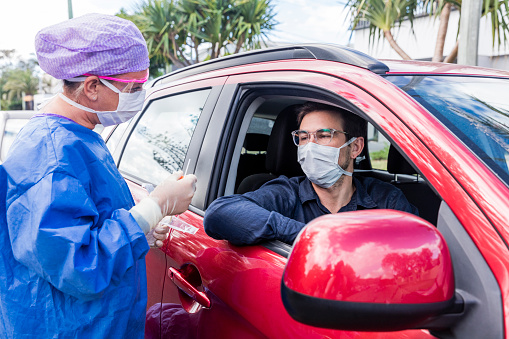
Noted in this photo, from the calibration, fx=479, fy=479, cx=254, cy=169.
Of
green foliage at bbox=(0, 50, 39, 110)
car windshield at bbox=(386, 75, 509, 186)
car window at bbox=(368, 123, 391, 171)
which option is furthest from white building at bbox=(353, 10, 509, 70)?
green foliage at bbox=(0, 50, 39, 110)

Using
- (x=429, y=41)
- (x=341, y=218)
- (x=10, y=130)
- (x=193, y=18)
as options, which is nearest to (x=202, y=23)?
(x=193, y=18)

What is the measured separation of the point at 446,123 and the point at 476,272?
1.35ft

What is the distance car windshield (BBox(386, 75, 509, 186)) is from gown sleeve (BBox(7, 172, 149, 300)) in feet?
2.97

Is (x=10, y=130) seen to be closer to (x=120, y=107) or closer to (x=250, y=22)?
(x=120, y=107)

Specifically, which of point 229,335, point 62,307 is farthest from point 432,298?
point 62,307

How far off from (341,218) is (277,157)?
156 cm

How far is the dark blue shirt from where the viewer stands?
161 centimetres

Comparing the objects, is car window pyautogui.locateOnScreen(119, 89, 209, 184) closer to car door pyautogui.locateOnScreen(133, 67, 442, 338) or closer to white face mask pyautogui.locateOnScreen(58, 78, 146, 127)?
car door pyautogui.locateOnScreen(133, 67, 442, 338)

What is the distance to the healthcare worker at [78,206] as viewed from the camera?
Result: 1.28 meters

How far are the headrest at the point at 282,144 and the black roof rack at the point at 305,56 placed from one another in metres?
0.44

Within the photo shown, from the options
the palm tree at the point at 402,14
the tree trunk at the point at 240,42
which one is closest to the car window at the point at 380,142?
the palm tree at the point at 402,14

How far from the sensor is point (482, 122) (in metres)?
1.36

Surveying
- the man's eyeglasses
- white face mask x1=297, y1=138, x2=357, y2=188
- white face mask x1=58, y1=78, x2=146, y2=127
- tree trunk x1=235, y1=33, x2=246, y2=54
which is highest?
tree trunk x1=235, y1=33, x2=246, y2=54

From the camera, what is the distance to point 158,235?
1.96m
